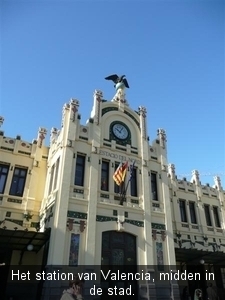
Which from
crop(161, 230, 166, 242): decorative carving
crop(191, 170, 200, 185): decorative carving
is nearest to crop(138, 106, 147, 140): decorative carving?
crop(161, 230, 166, 242): decorative carving

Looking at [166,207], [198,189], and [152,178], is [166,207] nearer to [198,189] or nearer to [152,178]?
[152,178]

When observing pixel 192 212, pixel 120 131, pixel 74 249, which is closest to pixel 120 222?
pixel 74 249

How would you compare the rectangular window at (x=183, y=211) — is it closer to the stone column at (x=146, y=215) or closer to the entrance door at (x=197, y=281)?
the entrance door at (x=197, y=281)

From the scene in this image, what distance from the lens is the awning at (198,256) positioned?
19.9 meters

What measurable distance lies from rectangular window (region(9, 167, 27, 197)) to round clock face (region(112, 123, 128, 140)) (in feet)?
25.9

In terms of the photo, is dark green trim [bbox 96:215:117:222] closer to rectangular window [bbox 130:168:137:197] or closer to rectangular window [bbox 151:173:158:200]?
rectangular window [bbox 130:168:137:197]

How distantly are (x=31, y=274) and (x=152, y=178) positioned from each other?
11.6 metres

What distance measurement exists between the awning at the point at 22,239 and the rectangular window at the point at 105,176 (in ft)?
16.9

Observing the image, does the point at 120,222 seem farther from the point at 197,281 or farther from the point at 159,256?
the point at 197,281

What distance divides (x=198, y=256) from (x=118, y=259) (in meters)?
7.38

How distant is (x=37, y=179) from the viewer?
65.1ft

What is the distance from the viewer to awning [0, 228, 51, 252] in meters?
14.9

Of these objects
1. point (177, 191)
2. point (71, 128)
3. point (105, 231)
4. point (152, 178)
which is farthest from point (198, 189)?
point (71, 128)

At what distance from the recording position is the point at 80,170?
740 inches
